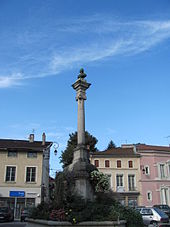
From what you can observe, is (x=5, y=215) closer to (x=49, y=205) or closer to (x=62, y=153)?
(x=49, y=205)

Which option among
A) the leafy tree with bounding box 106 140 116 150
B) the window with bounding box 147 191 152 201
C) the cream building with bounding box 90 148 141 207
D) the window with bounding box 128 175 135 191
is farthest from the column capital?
the leafy tree with bounding box 106 140 116 150

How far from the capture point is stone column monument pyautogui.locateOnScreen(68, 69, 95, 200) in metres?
11.5

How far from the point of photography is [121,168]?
135 ft

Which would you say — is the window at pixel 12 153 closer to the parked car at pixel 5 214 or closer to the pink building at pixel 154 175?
the parked car at pixel 5 214

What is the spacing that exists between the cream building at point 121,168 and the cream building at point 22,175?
32.4 ft

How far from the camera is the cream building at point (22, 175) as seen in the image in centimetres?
3222

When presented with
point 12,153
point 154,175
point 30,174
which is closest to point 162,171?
point 154,175

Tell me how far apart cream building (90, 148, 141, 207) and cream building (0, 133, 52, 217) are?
9.86 m

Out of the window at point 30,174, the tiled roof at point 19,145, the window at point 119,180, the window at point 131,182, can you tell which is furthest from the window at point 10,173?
the window at point 131,182

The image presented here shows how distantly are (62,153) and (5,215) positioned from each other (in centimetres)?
1983

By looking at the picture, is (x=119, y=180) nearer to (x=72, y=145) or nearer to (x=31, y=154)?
(x=72, y=145)

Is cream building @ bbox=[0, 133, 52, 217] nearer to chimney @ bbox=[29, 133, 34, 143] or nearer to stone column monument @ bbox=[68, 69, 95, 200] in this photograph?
chimney @ bbox=[29, 133, 34, 143]

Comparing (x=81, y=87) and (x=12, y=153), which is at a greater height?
(x=81, y=87)

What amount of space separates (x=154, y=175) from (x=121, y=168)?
5.10m
